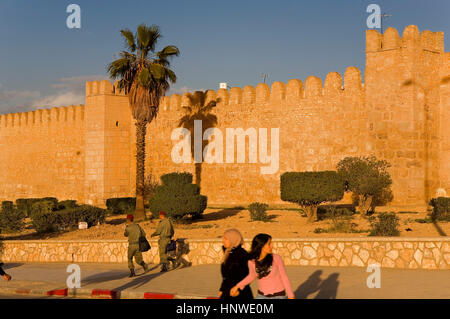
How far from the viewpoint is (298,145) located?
25594 millimetres

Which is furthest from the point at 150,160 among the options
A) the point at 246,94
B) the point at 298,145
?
the point at 298,145

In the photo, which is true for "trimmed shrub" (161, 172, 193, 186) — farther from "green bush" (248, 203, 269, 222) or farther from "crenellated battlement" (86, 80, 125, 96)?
"crenellated battlement" (86, 80, 125, 96)

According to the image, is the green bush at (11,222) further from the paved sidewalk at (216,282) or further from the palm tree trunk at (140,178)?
the paved sidewalk at (216,282)

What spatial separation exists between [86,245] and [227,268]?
1093cm

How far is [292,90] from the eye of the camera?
26.1 m

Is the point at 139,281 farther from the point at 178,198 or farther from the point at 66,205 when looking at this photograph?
the point at 66,205

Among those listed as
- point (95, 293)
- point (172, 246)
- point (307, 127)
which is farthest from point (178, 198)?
point (95, 293)

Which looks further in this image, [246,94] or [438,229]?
[246,94]

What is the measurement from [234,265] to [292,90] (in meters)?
20.3

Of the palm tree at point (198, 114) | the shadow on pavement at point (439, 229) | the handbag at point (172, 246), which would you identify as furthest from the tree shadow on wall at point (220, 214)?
the handbag at point (172, 246)

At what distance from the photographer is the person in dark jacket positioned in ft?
21.3

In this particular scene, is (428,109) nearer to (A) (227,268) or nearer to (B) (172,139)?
(B) (172,139)

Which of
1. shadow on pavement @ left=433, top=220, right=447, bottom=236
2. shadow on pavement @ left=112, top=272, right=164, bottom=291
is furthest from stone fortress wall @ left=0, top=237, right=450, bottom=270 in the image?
shadow on pavement @ left=433, top=220, right=447, bottom=236

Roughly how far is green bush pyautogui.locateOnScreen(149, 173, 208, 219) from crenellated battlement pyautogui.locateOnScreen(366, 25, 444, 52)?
29.1 ft
